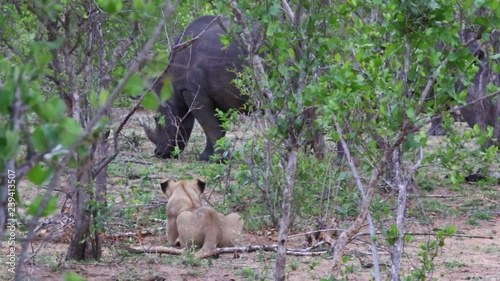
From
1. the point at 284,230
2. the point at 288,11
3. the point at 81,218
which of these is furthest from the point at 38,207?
the point at 81,218

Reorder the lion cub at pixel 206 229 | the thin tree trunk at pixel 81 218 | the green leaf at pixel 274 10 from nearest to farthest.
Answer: the green leaf at pixel 274 10 < the thin tree trunk at pixel 81 218 < the lion cub at pixel 206 229

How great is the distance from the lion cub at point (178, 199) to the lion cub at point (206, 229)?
18cm

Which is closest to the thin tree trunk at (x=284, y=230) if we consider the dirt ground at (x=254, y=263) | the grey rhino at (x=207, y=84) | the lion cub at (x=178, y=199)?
the dirt ground at (x=254, y=263)

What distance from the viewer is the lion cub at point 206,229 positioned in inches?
279

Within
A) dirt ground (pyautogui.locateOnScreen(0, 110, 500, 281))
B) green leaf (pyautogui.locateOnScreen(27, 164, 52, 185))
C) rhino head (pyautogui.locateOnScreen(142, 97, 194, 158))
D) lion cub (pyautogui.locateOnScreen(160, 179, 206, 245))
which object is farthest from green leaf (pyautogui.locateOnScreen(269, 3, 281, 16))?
rhino head (pyautogui.locateOnScreen(142, 97, 194, 158))

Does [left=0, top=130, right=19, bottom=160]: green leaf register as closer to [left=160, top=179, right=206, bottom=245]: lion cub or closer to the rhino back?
[left=160, top=179, right=206, bottom=245]: lion cub

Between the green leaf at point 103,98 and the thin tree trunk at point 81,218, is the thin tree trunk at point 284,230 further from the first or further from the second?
the green leaf at point 103,98

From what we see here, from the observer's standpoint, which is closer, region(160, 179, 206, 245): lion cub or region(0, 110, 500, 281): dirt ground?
region(0, 110, 500, 281): dirt ground

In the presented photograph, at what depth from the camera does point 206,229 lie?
707 cm

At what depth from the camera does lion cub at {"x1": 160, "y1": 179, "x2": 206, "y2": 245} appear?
741cm

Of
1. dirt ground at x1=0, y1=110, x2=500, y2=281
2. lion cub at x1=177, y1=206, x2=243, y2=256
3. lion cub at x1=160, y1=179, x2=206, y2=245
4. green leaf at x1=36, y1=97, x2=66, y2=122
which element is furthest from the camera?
lion cub at x1=160, y1=179, x2=206, y2=245

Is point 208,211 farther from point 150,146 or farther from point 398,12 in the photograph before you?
point 150,146

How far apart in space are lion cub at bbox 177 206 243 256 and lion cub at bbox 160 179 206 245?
0.18m

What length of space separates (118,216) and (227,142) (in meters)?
Result: 1.26
